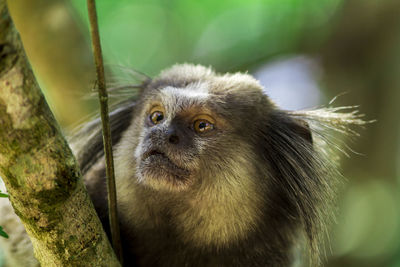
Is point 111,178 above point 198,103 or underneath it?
underneath

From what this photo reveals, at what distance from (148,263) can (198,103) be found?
3.64 feet

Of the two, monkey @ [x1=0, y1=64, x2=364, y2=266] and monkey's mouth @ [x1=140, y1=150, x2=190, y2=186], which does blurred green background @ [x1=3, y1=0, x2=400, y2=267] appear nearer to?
monkey @ [x1=0, y1=64, x2=364, y2=266]

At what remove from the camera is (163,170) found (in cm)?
284

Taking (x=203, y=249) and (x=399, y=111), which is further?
(x=399, y=111)

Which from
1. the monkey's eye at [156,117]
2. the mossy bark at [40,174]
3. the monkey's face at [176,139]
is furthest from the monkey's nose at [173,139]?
the mossy bark at [40,174]

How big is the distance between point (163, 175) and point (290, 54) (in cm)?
380

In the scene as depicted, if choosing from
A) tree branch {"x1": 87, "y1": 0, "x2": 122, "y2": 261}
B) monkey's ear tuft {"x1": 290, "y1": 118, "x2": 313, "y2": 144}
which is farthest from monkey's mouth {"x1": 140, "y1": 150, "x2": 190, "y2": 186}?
monkey's ear tuft {"x1": 290, "y1": 118, "x2": 313, "y2": 144}

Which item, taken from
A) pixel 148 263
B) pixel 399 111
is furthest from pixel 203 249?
pixel 399 111

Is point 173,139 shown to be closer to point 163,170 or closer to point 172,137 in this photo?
point 172,137

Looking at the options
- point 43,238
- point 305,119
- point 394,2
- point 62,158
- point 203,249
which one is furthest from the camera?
point 394,2

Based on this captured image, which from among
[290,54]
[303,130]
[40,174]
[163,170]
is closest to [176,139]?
[163,170]

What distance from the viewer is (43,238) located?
206 centimetres

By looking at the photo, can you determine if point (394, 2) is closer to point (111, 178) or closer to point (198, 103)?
point (198, 103)

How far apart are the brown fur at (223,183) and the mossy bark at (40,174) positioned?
805mm
